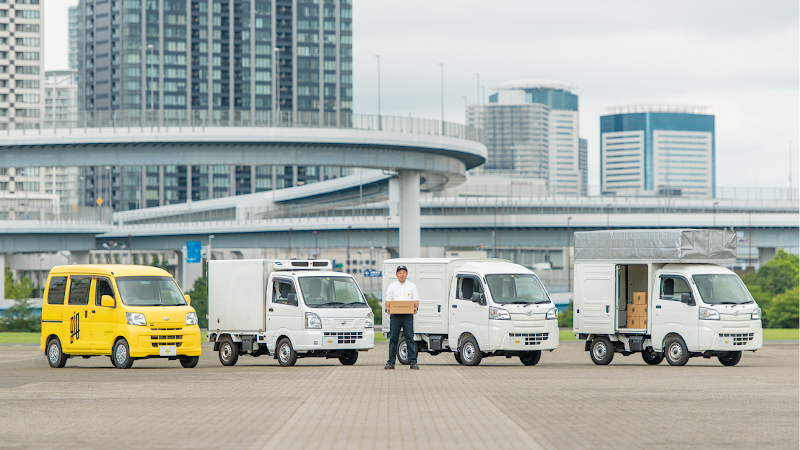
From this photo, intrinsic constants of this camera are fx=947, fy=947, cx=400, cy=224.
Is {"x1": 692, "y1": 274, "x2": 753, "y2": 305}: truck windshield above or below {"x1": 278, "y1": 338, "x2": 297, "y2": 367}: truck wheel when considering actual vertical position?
above

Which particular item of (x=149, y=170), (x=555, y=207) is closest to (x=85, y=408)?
(x=555, y=207)

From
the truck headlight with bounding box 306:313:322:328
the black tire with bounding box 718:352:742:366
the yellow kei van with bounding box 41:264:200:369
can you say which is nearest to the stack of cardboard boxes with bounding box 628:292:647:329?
the black tire with bounding box 718:352:742:366

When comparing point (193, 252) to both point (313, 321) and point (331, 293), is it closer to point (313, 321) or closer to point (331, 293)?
point (331, 293)

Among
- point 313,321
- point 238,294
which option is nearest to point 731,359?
point 313,321

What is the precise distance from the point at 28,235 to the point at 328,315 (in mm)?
56401

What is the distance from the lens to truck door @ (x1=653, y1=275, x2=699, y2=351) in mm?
20031

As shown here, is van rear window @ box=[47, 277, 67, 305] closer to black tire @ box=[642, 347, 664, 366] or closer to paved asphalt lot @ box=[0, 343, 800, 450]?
paved asphalt lot @ box=[0, 343, 800, 450]

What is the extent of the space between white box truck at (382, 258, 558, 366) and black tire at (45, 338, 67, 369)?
23.3 ft

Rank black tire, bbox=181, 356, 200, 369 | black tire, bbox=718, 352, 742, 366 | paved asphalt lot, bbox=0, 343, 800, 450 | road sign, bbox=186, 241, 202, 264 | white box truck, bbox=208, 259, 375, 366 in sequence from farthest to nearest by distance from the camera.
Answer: road sign, bbox=186, 241, 202, 264
black tire, bbox=718, 352, 742, 366
black tire, bbox=181, 356, 200, 369
white box truck, bbox=208, 259, 375, 366
paved asphalt lot, bbox=0, 343, 800, 450

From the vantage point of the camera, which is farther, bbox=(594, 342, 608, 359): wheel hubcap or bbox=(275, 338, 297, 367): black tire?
bbox=(594, 342, 608, 359): wheel hubcap

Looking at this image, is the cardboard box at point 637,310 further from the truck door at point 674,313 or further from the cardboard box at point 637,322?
the truck door at point 674,313

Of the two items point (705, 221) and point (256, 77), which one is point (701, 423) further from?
point (256, 77)

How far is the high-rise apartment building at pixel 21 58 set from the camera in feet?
521

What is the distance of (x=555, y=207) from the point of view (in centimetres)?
9469
